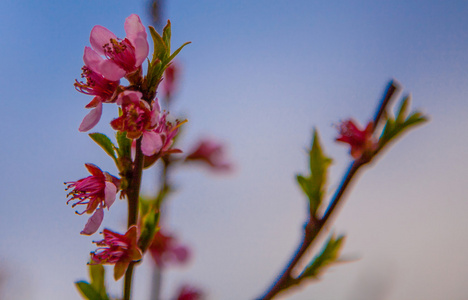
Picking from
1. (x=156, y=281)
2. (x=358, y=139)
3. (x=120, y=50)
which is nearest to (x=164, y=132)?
(x=120, y=50)

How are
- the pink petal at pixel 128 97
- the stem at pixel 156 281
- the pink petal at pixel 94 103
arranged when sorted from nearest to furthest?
the pink petal at pixel 128 97 < the pink petal at pixel 94 103 < the stem at pixel 156 281

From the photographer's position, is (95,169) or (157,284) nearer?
(95,169)

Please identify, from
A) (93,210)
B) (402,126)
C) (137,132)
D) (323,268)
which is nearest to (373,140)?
(402,126)

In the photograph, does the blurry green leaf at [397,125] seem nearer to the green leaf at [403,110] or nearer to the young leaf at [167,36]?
the green leaf at [403,110]

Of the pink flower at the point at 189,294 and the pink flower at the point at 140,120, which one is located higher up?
the pink flower at the point at 140,120

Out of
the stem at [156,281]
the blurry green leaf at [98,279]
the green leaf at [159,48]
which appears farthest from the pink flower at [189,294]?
the green leaf at [159,48]

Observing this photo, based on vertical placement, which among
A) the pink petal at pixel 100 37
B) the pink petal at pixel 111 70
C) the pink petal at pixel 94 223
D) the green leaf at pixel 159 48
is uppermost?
the pink petal at pixel 100 37

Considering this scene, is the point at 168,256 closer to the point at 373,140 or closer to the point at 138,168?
the point at 138,168
